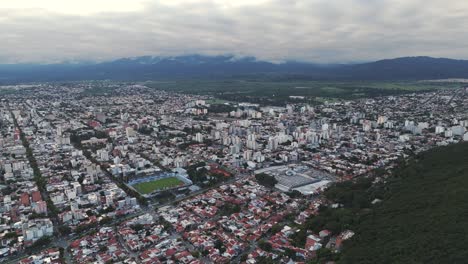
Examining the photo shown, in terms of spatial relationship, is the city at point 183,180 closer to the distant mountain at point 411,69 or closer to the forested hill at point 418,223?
the forested hill at point 418,223

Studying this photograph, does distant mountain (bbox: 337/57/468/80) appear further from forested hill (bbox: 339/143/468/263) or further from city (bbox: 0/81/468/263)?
forested hill (bbox: 339/143/468/263)

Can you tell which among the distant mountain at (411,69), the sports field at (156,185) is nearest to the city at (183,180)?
the sports field at (156,185)

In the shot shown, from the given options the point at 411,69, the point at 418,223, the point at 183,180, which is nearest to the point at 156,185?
the point at 183,180

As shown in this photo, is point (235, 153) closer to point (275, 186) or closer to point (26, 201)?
point (275, 186)

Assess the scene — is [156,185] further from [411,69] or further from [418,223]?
[411,69]

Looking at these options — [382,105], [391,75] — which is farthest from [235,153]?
[391,75]
